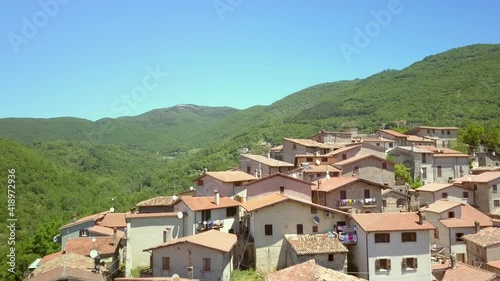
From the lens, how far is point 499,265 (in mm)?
30219

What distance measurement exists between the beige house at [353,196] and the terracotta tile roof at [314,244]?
5876 mm

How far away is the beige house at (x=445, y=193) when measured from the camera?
4412 centimetres

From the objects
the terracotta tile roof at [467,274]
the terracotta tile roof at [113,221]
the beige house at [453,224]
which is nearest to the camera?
the terracotta tile roof at [467,274]

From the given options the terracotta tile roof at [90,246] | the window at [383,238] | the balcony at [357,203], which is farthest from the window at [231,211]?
the window at [383,238]

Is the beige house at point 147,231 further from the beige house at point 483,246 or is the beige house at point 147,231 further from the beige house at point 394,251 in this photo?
the beige house at point 483,246

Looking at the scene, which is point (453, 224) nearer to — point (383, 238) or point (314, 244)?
point (383, 238)

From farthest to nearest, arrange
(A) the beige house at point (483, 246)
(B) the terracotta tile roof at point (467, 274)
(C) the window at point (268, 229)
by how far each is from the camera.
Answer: (A) the beige house at point (483, 246) < (C) the window at point (268, 229) < (B) the terracotta tile roof at point (467, 274)

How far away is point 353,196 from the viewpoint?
34.8 metres

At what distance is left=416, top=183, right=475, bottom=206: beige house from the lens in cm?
4412

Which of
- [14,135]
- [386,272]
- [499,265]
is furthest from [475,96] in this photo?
[14,135]

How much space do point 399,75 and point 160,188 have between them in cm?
10026

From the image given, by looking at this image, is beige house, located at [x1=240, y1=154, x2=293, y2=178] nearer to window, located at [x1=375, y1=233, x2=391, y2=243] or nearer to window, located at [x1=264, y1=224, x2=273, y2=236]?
window, located at [x1=264, y1=224, x2=273, y2=236]

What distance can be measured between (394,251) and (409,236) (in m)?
1.52

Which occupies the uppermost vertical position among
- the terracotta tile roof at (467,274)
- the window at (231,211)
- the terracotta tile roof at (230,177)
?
the terracotta tile roof at (230,177)
